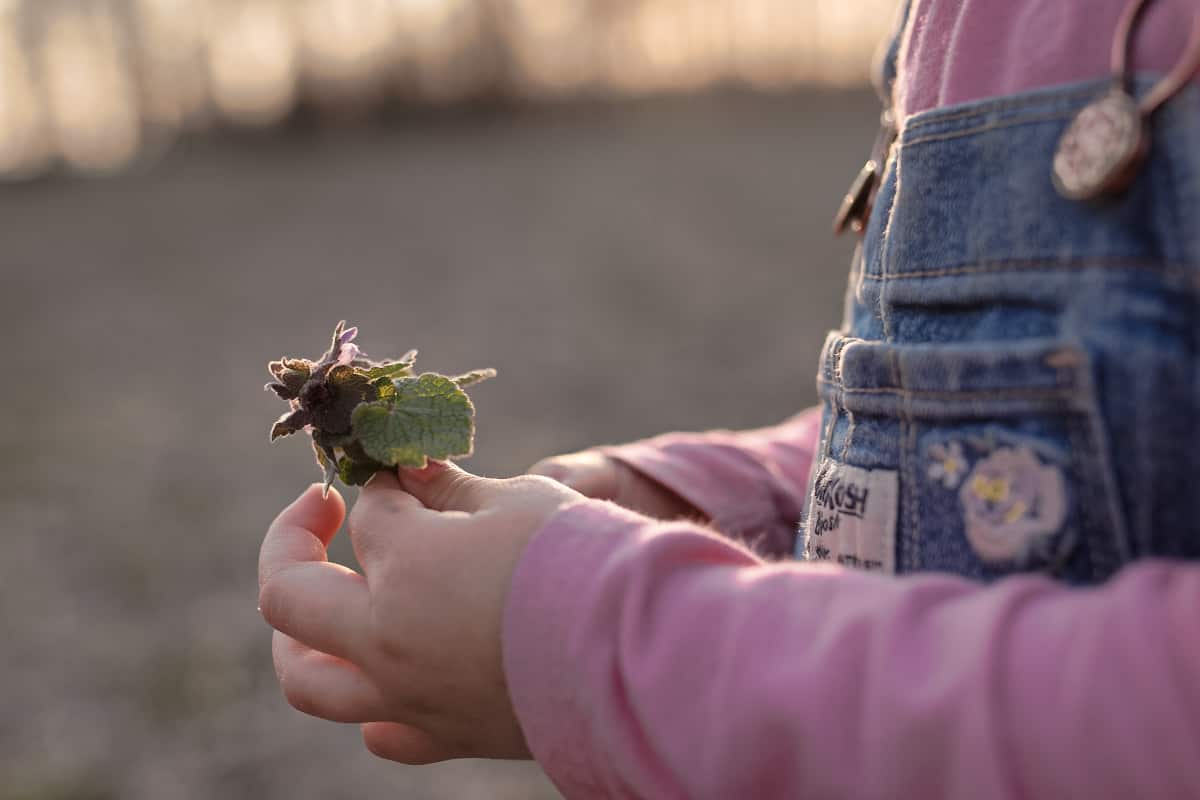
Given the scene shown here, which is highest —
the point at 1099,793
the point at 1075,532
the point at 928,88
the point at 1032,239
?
the point at 928,88

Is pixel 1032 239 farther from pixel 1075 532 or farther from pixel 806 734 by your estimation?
pixel 806 734

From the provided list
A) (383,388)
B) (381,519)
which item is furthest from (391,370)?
(381,519)

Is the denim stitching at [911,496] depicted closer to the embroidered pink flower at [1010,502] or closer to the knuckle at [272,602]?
the embroidered pink flower at [1010,502]

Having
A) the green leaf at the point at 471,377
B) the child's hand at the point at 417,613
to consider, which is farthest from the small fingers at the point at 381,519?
the green leaf at the point at 471,377

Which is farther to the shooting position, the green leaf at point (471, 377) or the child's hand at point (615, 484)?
the child's hand at point (615, 484)

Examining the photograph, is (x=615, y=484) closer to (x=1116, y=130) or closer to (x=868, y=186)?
(x=868, y=186)

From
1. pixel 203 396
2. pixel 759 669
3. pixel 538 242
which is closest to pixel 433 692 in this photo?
pixel 759 669
